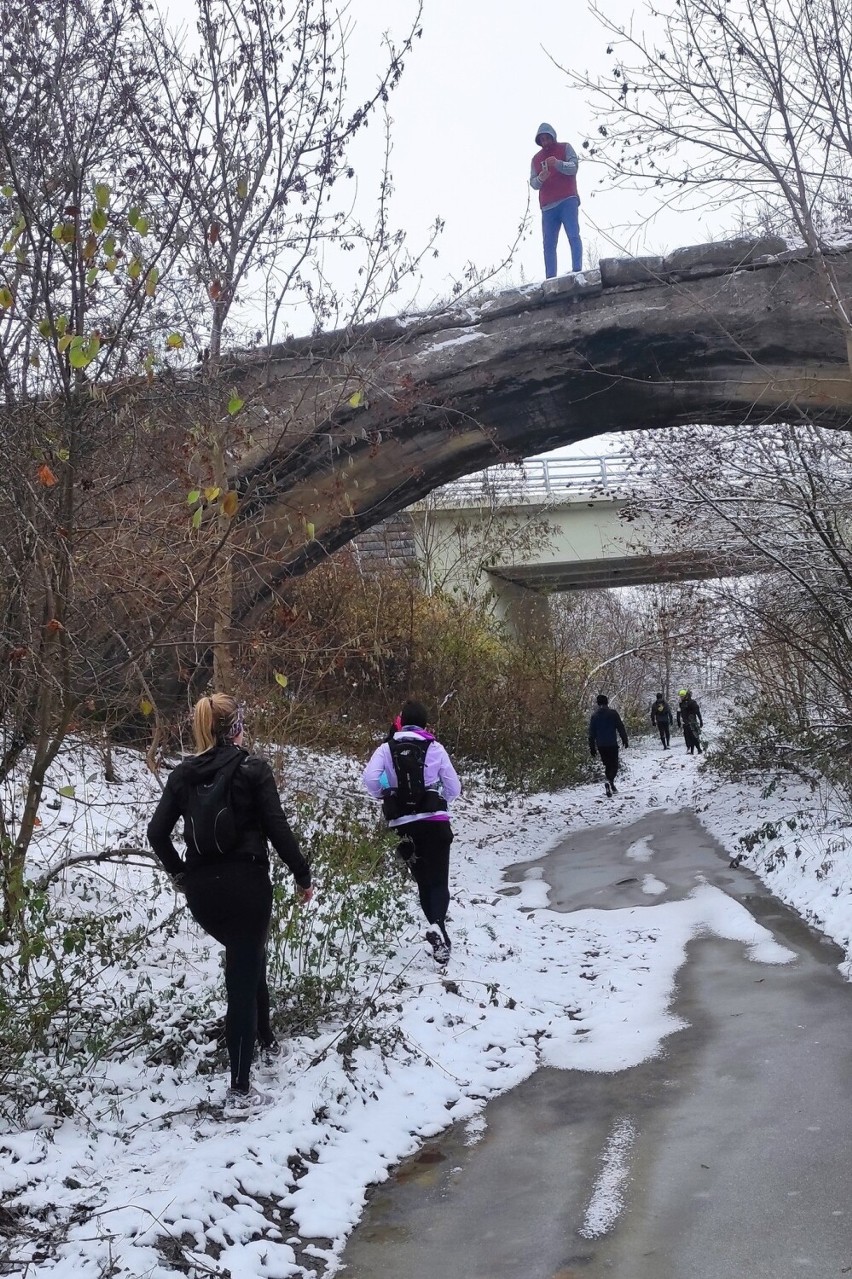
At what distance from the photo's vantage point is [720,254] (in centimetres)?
1276

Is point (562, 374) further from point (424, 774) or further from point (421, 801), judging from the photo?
point (421, 801)

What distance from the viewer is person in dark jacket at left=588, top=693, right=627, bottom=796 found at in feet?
67.0

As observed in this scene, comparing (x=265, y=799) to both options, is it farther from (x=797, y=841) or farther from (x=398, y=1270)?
(x=797, y=841)

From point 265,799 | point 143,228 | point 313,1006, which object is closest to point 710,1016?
point 313,1006

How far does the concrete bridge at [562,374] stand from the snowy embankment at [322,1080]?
15.7 ft

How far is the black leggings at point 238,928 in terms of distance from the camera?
17.2 feet

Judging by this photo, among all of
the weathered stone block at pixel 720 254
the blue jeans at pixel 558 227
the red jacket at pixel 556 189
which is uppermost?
the red jacket at pixel 556 189

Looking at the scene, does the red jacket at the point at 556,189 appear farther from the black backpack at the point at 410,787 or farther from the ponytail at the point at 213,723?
the ponytail at the point at 213,723

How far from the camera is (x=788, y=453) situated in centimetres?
1155

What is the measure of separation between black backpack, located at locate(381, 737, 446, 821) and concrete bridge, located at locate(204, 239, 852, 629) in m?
4.76

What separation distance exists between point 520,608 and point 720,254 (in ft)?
50.5

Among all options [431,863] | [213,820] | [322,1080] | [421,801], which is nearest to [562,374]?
[421,801]

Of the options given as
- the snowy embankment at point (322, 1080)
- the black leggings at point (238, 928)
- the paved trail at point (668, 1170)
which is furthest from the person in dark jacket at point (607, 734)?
the black leggings at point (238, 928)

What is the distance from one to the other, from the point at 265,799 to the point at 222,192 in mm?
5237
